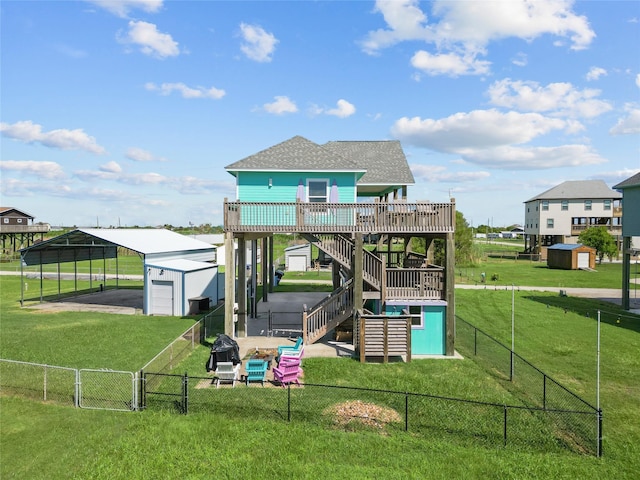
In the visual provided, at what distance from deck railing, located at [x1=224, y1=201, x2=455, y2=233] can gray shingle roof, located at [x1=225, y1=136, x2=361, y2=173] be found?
2205mm

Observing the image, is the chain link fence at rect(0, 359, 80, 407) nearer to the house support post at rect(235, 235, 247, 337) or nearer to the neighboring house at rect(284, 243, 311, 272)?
the house support post at rect(235, 235, 247, 337)

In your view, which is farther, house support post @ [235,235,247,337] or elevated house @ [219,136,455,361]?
house support post @ [235,235,247,337]

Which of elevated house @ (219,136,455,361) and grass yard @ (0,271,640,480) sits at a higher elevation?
elevated house @ (219,136,455,361)

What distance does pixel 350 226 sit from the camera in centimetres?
1630

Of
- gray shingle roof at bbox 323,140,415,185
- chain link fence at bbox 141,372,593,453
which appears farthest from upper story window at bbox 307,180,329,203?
chain link fence at bbox 141,372,593,453

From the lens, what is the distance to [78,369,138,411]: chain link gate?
34.1 ft

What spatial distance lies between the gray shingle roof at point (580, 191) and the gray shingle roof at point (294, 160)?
169ft

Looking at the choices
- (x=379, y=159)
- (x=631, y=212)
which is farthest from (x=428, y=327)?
(x=631, y=212)

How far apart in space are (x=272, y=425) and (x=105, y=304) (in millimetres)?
21213

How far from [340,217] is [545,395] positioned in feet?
30.7

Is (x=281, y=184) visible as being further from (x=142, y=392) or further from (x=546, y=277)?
(x=546, y=277)

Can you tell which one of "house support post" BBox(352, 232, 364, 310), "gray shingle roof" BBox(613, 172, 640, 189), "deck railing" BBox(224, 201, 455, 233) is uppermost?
"gray shingle roof" BBox(613, 172, 640, 189)

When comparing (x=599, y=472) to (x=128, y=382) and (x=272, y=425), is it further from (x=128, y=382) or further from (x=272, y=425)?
(x=128, y=382)

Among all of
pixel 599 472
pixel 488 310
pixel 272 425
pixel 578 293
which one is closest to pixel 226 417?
pixel 272 425
